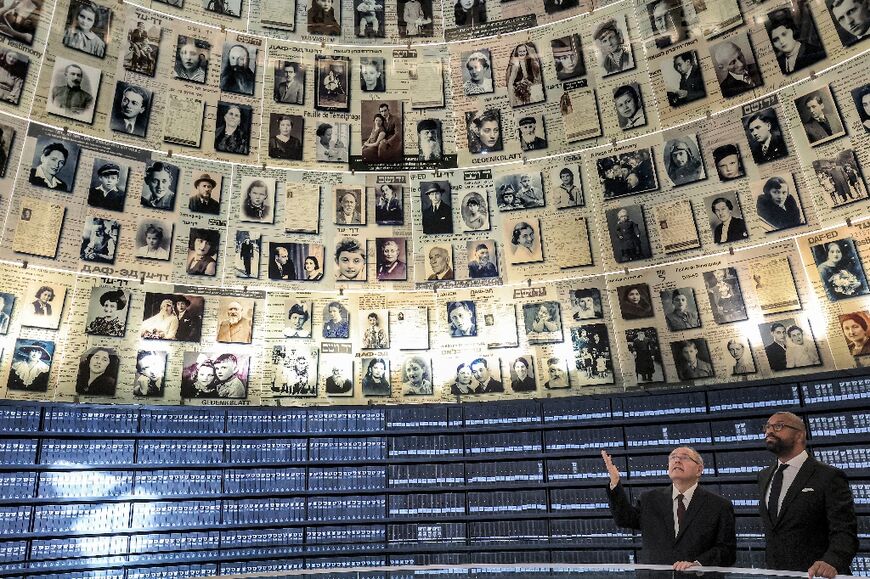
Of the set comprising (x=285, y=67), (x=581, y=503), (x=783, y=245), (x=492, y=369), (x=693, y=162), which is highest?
(x=285, y=67)

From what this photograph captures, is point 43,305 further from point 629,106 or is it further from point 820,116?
point 820,116

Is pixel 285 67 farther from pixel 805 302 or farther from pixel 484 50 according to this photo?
pixel 805 302

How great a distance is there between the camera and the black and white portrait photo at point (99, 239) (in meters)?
6.82

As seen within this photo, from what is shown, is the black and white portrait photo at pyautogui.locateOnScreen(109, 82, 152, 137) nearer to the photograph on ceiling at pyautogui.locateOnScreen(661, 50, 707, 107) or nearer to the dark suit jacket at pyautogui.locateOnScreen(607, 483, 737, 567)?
the photograph on ceiling at pyautogui.locateOnScreen(661, 50, 707, 107)

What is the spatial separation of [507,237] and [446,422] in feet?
7.02

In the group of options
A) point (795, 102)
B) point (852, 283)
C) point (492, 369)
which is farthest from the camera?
point (492, 369)

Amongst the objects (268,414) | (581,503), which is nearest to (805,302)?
(581,503)

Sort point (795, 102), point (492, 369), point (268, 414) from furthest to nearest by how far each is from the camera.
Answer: point (492, 369)
point (268, 414)
point (795, 102)

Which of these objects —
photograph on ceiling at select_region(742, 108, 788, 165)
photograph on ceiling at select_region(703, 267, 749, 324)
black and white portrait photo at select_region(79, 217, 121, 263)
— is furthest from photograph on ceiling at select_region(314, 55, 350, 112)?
photograph on ceiling at select_region(703, 267, 749, 324)

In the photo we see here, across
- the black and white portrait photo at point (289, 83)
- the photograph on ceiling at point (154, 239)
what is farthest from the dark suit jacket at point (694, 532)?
the black and white portrait photo at point (289, 83)

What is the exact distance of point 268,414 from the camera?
6.87 metres

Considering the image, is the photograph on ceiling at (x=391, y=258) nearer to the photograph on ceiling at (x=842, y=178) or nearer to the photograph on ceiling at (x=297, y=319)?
the photograph on ceiling at (x=297, y=319)

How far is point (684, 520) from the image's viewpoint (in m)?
3.26

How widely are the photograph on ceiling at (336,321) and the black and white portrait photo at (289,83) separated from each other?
2.31m
